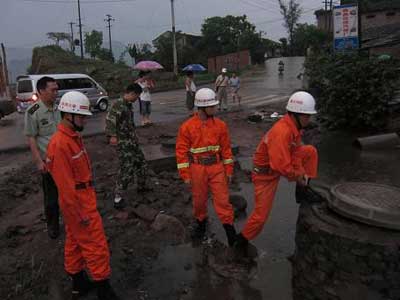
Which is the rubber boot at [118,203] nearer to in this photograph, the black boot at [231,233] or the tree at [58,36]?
the black boot at [231,233]

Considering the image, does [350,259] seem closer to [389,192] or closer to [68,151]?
[389,192]

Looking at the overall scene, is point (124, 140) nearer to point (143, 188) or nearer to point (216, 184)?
point (143, 188)

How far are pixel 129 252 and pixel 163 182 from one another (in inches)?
85.1

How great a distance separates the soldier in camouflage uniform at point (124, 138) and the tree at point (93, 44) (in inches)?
1820

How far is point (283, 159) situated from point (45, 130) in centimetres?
280

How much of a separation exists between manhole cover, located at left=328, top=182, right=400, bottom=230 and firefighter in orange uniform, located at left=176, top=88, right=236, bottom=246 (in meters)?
1.14

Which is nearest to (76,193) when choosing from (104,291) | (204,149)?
(104,291)

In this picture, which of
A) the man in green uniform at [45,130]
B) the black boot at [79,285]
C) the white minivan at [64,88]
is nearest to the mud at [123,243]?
the black boot at [79,285]

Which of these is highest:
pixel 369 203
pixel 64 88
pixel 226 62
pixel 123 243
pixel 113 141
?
pixel 226 62

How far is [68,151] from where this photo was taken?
11.1 ft

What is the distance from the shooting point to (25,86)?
55.1 ft

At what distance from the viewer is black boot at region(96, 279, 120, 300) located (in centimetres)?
354

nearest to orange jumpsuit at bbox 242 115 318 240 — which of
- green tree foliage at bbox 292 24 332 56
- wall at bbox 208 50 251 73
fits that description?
green tree foliage at bbox 292 24 332 56

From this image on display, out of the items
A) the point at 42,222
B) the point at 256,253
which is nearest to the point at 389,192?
the point at 256,253
